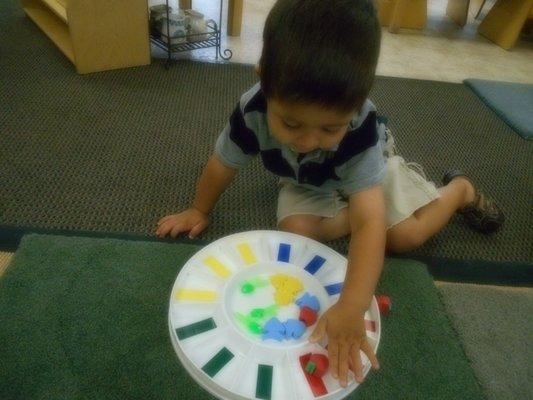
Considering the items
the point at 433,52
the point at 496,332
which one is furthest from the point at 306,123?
the point at 433,52

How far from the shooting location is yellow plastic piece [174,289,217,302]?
0.52m

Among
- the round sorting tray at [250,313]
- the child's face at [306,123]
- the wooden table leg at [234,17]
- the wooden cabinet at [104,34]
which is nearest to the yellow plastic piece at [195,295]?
the round sorting tray at [250,313]

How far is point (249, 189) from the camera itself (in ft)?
2.98

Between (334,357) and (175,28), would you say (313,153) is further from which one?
(175,28)

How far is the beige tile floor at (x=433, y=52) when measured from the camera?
1580mm

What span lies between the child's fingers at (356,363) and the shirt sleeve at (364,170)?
0.75ft

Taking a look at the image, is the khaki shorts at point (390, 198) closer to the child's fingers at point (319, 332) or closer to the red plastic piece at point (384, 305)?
the red plastic piece at point (384, 305)

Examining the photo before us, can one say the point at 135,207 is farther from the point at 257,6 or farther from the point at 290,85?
the point at 257,6

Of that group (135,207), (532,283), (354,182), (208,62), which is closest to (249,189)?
(135,207)

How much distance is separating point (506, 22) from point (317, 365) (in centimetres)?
209

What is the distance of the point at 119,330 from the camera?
602mm

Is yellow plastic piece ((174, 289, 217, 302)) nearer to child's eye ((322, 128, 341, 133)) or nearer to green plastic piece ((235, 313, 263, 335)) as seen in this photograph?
green plastic piece ((235, 313, 263, 335))

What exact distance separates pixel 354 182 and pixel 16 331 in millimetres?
505

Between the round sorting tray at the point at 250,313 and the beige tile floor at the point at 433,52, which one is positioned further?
the beige tile floor at the point at 433,52
